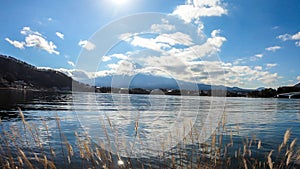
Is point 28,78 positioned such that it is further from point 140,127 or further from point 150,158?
point 150,158

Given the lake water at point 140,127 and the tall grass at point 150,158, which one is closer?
the tall grass at point 150,158

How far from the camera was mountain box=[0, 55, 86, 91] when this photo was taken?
174 meters

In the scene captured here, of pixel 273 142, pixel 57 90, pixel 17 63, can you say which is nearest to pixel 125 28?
pixel 273 142

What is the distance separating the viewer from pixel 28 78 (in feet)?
603

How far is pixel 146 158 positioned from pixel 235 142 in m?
7.50

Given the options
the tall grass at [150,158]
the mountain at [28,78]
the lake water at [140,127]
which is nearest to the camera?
the tall grass at [150,158]

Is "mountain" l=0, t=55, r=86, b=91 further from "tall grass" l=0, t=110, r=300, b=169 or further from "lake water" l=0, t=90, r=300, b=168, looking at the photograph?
"tall grass" l=0, t=110, r=300, b=169

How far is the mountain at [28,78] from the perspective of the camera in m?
174

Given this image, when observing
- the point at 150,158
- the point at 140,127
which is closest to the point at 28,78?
the point at 140,127

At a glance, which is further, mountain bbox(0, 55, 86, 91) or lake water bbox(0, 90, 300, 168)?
mountain bbox(0, 55, 86, 91)

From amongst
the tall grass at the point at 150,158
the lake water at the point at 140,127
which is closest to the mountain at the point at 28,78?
the lake water at the point at 140,127

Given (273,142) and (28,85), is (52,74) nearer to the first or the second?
(28,85)

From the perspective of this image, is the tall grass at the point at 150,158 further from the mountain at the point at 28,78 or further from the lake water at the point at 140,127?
the mountain at the point at 28,78

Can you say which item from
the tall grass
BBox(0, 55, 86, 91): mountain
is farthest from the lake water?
BBox(0, 55, 86, 91): mountain
